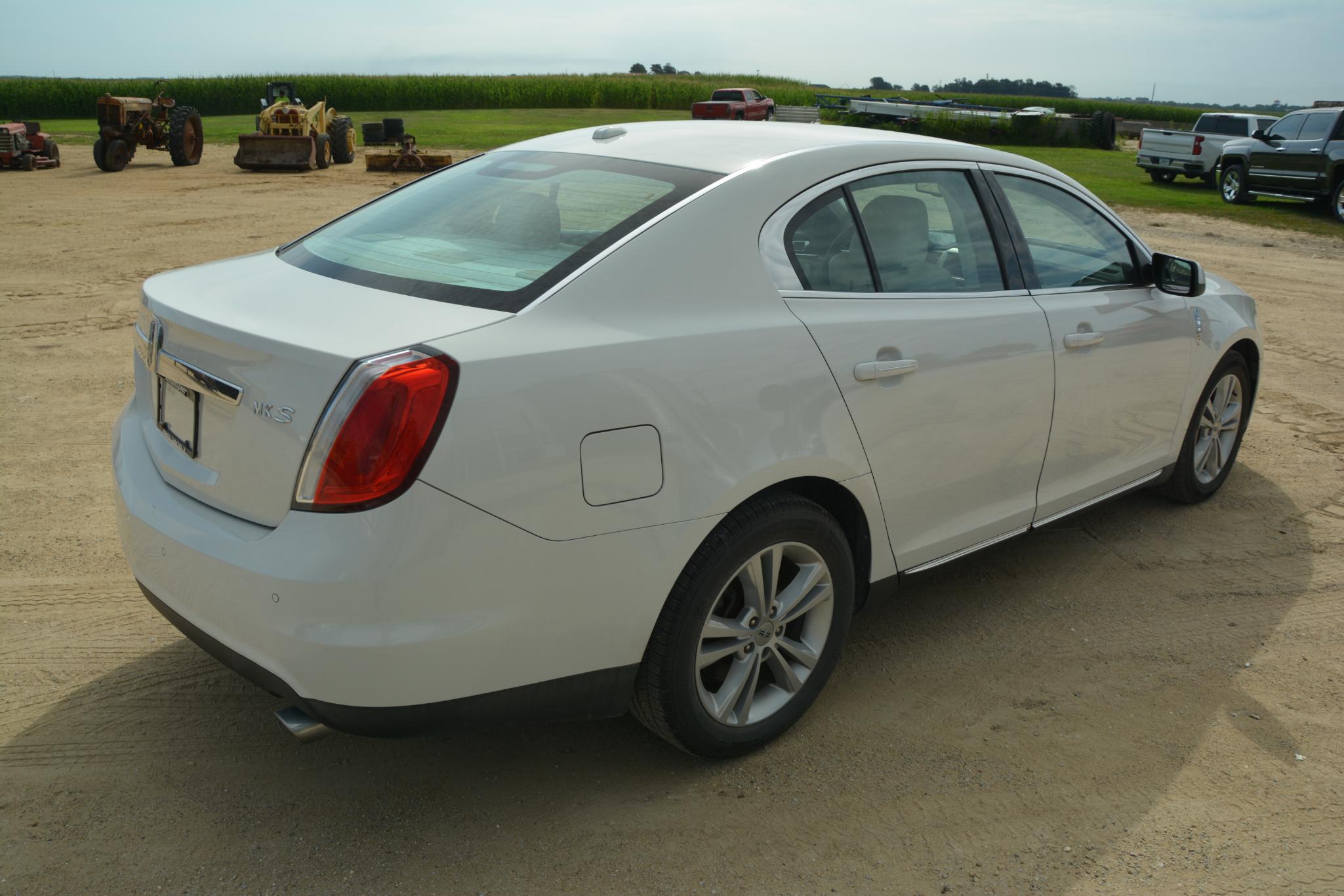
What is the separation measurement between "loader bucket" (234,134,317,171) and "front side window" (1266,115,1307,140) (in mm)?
19047

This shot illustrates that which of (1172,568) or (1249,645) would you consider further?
(1172,568)

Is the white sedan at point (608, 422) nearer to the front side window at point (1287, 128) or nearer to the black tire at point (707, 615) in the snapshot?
the black tire at point (707, 615)

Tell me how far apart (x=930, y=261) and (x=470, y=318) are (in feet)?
5.39

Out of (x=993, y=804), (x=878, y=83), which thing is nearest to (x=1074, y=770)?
(x=993, y=804)

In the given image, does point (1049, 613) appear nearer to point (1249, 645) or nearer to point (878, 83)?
point (1249, 645)

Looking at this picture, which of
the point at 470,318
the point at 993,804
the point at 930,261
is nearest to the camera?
the point at 470,318

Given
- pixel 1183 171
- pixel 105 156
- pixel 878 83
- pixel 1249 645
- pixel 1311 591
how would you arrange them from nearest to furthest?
pixel 1249 645, pixel 1311 591, pixel 105 156, pixel 1183 171, pixel 878 83

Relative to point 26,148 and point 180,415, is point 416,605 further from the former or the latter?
point 26,148

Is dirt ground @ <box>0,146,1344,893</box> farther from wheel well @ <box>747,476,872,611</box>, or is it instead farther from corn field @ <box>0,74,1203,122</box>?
corn field @ <box>0,74,1203,122</box>

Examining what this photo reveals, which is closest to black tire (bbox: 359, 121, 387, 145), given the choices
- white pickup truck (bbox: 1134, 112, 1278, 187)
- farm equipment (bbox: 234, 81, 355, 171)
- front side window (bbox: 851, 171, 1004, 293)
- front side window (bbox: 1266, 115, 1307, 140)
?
farm equipment (bbox: 234, 81, 355, 171)

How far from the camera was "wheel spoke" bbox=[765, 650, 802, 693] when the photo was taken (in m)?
3.05

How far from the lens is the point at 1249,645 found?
384 cm

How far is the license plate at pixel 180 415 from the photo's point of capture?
2600 millimetres

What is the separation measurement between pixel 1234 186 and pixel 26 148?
24051mm
